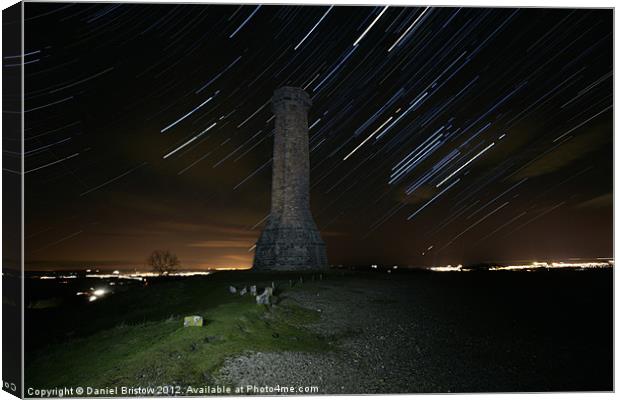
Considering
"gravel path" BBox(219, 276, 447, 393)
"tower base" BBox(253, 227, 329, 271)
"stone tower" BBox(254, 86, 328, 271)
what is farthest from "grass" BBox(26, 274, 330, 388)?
"stone tower" BBox(254, 86, 328, 271)

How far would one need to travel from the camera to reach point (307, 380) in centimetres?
711

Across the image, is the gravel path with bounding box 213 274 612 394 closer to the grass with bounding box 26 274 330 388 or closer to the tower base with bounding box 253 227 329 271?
the grass with bounding box 26 274 330 388

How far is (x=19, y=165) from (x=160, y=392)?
5.28 metres

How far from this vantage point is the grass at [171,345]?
23.3 feet

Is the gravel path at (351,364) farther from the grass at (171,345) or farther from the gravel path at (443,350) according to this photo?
the grass at (171,345)

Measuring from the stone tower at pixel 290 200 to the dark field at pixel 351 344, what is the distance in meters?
11.2

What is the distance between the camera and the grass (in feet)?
23.3

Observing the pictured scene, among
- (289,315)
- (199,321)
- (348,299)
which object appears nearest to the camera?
(199,321)

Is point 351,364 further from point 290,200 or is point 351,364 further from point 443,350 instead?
point 290,200

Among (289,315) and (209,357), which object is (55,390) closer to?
(209,357)

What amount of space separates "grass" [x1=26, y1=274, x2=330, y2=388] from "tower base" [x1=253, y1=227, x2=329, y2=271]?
39.6 ft

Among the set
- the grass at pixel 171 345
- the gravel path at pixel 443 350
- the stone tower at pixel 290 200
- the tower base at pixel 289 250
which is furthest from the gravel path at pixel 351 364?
the stone tower at pixel 290 200

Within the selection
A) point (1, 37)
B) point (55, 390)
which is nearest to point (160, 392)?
point (55, 390)

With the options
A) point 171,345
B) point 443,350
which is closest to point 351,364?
point 443,350
